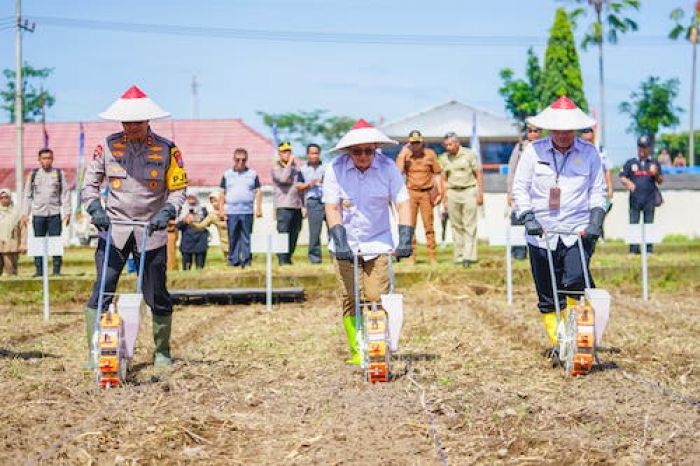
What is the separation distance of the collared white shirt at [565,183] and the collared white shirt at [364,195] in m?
0.98

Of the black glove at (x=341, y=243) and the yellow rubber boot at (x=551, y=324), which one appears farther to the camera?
the yellow rubber boot at (x=551, y=324)

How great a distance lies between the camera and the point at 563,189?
9.13 meters

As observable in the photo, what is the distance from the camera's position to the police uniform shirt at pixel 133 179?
29.7 feet

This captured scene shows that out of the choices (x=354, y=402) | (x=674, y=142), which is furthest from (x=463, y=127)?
(x=354, y=402)

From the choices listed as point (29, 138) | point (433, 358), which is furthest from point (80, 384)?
point (29, 138)

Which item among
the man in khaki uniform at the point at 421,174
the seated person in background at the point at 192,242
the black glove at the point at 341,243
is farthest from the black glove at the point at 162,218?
Answer: the seated person in background at the point at 192,242

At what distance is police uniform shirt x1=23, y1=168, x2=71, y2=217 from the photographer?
1700cm

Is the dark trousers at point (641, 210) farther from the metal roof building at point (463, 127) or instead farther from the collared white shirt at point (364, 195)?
the metal roof building at point (463, 127)

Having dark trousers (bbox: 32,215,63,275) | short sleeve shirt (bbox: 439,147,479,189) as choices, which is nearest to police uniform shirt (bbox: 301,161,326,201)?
short sleeve shirt (bbox: 439,147,479,189)

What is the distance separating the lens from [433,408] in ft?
23.8

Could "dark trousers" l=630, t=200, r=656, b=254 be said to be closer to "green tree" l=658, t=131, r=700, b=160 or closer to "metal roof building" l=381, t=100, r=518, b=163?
"metal roof building" l=381, t=100, r=518, b=163

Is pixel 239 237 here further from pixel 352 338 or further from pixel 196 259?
pixel 352 338

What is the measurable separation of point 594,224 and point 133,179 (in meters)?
3.44

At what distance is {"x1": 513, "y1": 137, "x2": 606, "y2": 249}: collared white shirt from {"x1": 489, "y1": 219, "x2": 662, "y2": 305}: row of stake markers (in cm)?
509
